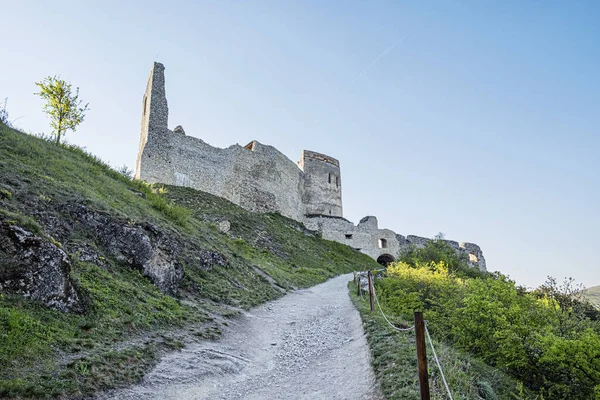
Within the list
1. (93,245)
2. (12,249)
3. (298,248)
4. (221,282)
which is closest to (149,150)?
(298,248)

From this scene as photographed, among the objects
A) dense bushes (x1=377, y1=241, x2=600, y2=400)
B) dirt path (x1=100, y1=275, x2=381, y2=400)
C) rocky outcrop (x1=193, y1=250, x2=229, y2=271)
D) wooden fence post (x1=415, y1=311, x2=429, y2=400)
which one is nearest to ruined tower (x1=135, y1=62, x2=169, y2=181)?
rocky outcrop (x1=193, y1=250, x2=229, y2=271)

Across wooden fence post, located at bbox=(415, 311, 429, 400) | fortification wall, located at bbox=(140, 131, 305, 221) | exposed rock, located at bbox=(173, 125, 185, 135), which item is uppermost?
exposed rock, located at bbox=(173, 125, 185, 135)

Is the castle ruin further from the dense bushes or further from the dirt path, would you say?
the dense bushes

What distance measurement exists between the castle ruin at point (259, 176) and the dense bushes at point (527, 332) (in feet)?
68.0

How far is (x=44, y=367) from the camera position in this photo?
457 cm

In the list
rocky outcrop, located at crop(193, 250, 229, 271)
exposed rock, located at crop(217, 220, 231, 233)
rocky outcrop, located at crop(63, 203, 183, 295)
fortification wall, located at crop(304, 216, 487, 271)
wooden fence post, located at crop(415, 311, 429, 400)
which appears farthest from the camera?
fortification wall, located at crop(304, 216, 487, 271)

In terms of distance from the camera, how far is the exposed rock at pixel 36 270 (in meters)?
5.57

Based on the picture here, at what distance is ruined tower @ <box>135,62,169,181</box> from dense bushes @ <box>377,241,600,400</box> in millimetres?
20792

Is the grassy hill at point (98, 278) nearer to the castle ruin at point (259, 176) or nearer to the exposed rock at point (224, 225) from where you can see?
the exposed rock at point (224, 225)

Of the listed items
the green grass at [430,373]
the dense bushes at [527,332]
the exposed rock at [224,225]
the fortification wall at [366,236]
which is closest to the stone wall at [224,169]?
the fortification wall at [366,236]

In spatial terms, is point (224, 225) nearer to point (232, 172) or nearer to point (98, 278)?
point (232, 172)

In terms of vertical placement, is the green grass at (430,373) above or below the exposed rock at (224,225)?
below

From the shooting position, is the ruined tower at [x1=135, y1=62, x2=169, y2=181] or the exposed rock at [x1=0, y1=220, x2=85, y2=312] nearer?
the exposed rock at [x1=0, y1=220, x2=85, y2=312]

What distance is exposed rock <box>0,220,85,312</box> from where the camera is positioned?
18.3 ft
